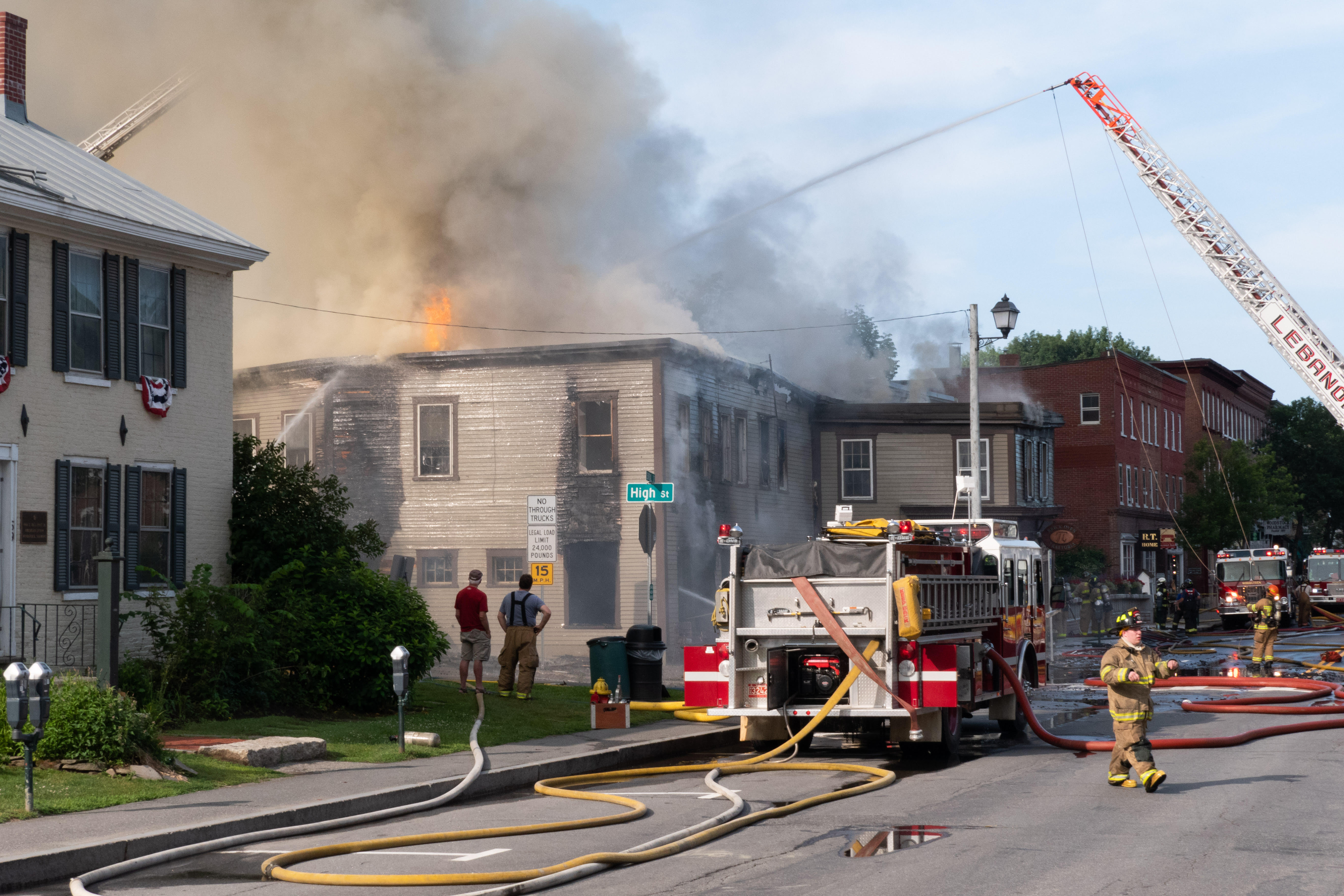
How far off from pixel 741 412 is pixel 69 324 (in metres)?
19.7

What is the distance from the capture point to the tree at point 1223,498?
55.9m

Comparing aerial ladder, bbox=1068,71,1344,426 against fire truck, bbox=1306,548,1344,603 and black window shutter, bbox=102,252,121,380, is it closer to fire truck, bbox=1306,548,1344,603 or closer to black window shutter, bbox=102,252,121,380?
fire truck, bbox=1306,548,1344,603

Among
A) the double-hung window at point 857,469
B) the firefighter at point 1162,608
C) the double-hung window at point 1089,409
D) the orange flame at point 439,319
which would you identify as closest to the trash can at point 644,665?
the orange flame at point 439,319

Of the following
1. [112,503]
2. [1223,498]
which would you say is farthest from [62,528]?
[1223,498]

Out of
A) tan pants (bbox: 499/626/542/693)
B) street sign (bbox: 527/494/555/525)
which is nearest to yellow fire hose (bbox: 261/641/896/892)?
tan pants (bbox: 499/626/542/693)

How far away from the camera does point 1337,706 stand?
57.1 ft

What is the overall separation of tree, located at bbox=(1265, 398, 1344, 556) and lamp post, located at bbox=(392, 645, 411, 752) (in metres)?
72.1

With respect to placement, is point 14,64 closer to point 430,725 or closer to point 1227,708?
point 430,725

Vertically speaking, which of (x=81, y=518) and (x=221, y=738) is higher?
(x=81, y=518)

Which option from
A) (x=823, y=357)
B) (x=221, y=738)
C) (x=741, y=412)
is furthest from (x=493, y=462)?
(x=221, y=738)

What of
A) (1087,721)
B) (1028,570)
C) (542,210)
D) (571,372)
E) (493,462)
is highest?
(542,210)

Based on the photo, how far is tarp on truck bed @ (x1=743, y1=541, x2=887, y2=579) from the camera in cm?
1334

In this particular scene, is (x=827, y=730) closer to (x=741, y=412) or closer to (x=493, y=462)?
(x=493, y=462)

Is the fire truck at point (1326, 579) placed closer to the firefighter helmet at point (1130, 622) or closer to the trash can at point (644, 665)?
the firefighter helmet at point (1130, 622)
